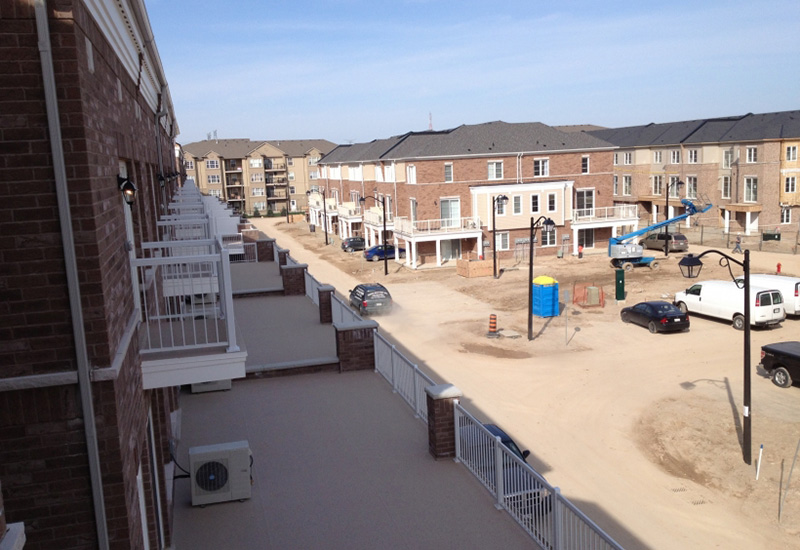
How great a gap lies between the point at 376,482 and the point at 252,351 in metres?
7.22

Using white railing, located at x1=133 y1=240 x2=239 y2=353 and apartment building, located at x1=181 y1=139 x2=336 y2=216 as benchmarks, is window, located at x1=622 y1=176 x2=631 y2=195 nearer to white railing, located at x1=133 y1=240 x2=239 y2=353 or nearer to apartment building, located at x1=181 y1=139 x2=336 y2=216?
apartment building, located at x1=181 y1=139 x2=336 y2=216

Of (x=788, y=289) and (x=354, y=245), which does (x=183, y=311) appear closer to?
(x=788, y=289)

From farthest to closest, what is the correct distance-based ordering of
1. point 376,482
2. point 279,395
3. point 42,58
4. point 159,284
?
point 279,395 < point 159,284 < point 376,482 < point 42,58

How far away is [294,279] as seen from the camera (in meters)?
23.8

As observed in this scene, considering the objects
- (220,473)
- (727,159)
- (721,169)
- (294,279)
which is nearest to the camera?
(220,473)

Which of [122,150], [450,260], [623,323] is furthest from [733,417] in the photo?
[450,260]

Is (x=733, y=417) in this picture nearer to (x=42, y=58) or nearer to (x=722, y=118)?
(x=42, y=58)

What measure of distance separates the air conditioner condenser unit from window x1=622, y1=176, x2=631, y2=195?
70.7 m

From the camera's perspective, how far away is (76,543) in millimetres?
4918

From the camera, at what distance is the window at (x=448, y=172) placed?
4925 centimetres

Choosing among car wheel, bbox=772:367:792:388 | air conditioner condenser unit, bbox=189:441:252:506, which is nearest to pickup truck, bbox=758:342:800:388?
car wheel, bbox=772:367:792:388

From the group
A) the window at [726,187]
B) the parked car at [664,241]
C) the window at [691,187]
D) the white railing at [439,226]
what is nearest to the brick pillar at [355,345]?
the white railing at [439,226]

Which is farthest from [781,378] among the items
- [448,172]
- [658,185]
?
[658,185]

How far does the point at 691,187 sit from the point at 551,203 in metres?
24.4
